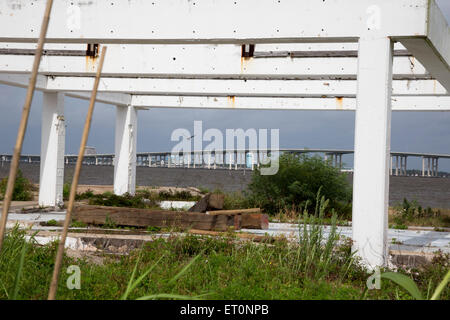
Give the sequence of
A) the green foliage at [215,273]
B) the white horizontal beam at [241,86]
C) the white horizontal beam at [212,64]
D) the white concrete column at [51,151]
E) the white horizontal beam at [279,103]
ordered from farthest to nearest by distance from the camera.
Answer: the white concrete column at [51,151], the white horizontal beam at [279,103], the white horizontal beam at [241,86], the white horizontal beam at [212,64], the green foliage at [215,273]

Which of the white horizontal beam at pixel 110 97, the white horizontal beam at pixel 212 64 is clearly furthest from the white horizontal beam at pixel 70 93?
the white horizontal beam at pixel 212 64

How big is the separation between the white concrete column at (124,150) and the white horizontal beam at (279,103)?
0.48 metres

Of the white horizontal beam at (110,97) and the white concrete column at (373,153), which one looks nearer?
the white concrete column at (373,153)

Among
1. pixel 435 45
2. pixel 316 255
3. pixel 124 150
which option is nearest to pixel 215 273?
pixel 316 255

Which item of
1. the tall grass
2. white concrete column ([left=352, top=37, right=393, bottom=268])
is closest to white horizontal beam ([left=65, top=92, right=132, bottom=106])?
white concrete column ([left=352, top=37, right=393, bottom=268])

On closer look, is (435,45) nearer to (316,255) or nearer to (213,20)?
(213,20)

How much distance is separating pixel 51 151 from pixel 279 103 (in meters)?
6.33

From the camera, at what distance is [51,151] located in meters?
13.3

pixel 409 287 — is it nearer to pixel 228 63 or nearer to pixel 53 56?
pixel 228 63

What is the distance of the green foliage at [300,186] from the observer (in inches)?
540

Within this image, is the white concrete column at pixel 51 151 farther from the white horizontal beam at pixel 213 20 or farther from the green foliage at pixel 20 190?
the white horizontal beam at pixel 213 20

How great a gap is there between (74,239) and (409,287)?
16.7ft

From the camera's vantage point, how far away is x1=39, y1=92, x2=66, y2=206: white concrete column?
13.2 meters
